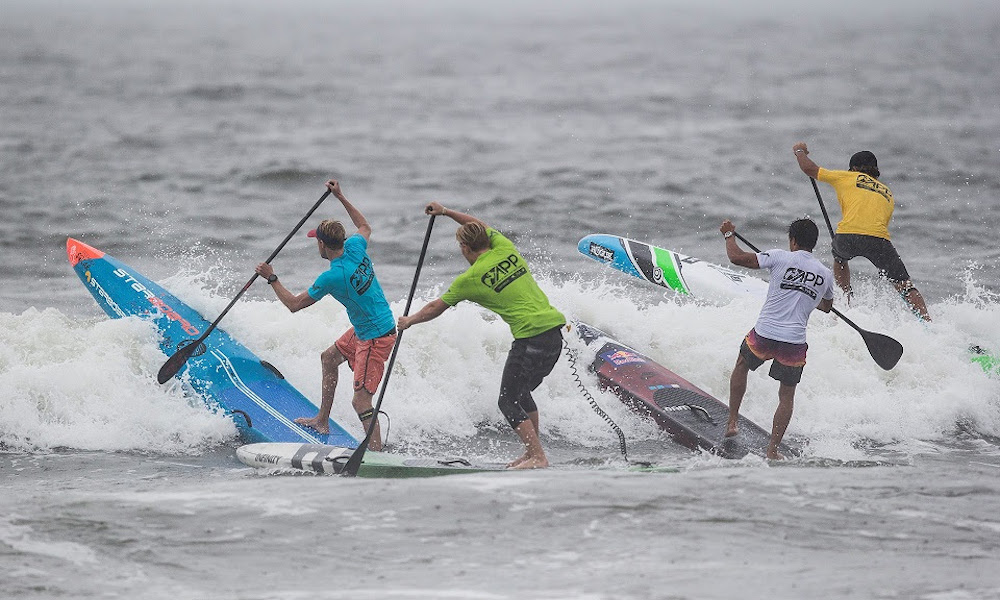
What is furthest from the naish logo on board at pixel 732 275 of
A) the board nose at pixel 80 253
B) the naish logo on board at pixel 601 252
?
the board nose at pixel 80 253

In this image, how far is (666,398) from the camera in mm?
8805

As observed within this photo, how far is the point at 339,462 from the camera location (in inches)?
292

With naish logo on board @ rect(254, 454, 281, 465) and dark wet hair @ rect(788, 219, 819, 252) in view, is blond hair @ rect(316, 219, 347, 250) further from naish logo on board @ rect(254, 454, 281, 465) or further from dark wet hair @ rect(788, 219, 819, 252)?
dark wet hair @ rect(788, 219, 819, 252)

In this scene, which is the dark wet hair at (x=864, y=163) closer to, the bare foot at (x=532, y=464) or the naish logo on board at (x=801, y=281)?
the naish logo on board at (x=801, y=281)

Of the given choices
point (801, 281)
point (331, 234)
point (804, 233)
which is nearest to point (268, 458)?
point (331, 234)

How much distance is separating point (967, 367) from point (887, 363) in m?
1.57

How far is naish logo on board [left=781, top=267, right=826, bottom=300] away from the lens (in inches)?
288

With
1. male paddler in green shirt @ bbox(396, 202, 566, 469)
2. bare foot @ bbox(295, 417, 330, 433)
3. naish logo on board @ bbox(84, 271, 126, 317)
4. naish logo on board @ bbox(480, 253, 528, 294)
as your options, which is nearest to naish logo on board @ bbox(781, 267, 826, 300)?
male paddler in green shirt @ bbox(396, 202, 566, 469)

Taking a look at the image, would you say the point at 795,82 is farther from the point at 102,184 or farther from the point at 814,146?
the point at 102,184

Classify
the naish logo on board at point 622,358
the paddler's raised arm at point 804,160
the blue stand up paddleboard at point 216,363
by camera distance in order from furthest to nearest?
the naish logo on board at point 622,358 → the paddler's raised arm at point 804,160 → the blue stand up paddleboard at point 216,363

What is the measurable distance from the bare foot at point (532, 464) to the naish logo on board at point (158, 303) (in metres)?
3.35

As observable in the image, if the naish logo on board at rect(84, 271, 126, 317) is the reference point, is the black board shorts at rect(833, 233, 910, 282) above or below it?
above

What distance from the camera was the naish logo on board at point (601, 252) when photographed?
11.5 m

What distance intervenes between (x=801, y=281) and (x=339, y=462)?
3.30m
